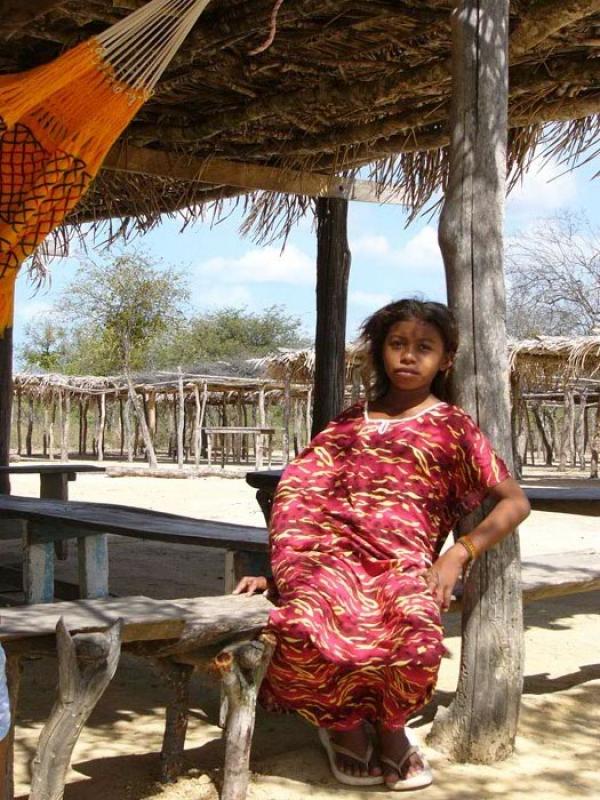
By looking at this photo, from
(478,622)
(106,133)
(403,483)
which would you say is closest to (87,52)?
(106,133)

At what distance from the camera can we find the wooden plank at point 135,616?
2240 millimetres

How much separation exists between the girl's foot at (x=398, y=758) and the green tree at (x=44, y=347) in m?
29.0

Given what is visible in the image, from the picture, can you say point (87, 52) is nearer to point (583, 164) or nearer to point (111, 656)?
point (111, 656)

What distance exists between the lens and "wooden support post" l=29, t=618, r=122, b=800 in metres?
2.13

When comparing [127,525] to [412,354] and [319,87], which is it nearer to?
[412,354]

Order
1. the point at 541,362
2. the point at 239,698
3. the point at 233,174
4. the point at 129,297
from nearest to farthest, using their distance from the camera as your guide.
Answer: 1. the point at 239,698
2. the point at 233,174
3. the point at 541,362
4. the point at 129,297

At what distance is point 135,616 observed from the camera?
238cm

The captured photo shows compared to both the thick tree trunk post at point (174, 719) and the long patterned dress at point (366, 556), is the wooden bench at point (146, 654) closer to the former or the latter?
the thick tree trunk post at point (174, 719)

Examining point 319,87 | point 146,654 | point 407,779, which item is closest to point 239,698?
point 146,654

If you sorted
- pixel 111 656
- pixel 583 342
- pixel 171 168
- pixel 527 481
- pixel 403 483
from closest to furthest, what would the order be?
1. pixel 111 656
2. pixel 403 483
3. pixel 171 168
4. pixel 583 342
5. pixel 527 481

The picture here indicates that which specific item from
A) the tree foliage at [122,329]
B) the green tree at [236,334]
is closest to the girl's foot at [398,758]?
the tree foliage at [122,329]

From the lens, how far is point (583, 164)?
4203 millimetres

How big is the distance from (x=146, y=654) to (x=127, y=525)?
3.79 feet

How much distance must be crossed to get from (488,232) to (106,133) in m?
1.06
